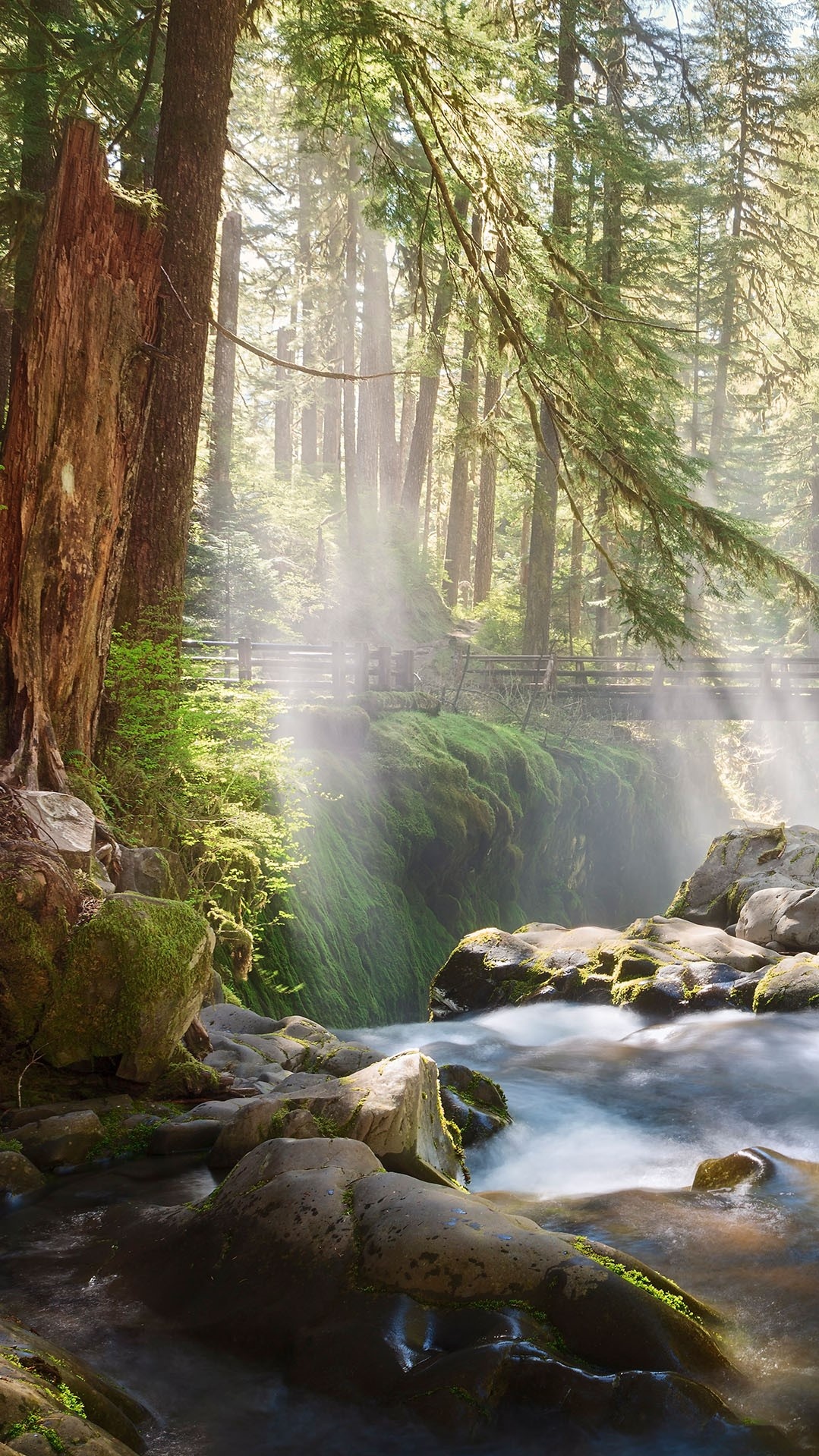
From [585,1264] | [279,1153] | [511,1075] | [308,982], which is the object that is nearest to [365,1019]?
[308,982]

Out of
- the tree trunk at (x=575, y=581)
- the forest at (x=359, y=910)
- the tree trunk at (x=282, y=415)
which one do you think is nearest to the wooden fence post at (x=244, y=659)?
the forest at (x=359, y=910)

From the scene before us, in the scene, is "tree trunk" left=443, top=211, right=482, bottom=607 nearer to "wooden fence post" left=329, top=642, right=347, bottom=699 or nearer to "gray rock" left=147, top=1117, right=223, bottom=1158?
"wooden fence post" left=329, top=642, right=347, bottom=699

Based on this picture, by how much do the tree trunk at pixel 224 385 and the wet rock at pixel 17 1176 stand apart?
17.2m

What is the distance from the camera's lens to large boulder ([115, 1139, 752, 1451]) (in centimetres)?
316

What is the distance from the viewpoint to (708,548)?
927 cm

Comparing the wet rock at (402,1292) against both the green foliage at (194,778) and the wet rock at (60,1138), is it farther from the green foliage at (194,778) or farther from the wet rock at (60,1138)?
the green foliage at (194,778)

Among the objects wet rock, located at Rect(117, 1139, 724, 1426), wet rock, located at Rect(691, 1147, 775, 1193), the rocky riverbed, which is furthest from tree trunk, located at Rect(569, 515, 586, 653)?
wet rock, located at Rect(117, 1139, 724, 1426)

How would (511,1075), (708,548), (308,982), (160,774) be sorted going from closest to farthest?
(160,774) < (511,1075) < (708,548) < (308,982)

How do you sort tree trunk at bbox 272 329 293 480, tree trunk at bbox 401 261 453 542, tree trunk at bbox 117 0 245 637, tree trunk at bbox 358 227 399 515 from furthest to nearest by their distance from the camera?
tree trunk at bbox 272 329 293 480, tree trunk at bbox 358 227 399 515, tree trunk at bbox 401 261 453 542, tree trunk at bbox 117 0 245 637

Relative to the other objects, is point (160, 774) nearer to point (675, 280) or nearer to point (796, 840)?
point (796, 840)

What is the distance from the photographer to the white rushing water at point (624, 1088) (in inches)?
244

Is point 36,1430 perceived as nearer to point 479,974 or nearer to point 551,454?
point 479,974

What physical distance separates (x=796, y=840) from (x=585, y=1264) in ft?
41.6

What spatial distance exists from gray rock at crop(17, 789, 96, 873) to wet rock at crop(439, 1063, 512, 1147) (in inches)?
109
